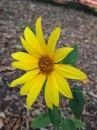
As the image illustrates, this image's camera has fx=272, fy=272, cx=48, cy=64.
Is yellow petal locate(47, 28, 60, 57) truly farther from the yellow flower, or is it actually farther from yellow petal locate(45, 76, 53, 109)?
yellow petal locate(45, 76, 53, 109)

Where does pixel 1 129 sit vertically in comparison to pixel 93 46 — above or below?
below

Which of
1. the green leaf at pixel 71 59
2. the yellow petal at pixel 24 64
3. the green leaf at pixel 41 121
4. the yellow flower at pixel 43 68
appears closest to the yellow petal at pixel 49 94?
the yellow flower at pixel 43 68

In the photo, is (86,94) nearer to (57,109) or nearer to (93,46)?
(57,109)

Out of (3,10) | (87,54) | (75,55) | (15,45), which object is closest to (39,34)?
(75,55)

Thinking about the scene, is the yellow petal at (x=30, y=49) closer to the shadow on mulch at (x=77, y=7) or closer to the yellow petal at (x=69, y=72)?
the yellow petal at (x=69, y=72)

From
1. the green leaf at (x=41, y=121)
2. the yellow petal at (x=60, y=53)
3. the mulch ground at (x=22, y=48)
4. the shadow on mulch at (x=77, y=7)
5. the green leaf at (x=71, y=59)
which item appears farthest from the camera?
the shadow on mulch at (x=77, y=7)
